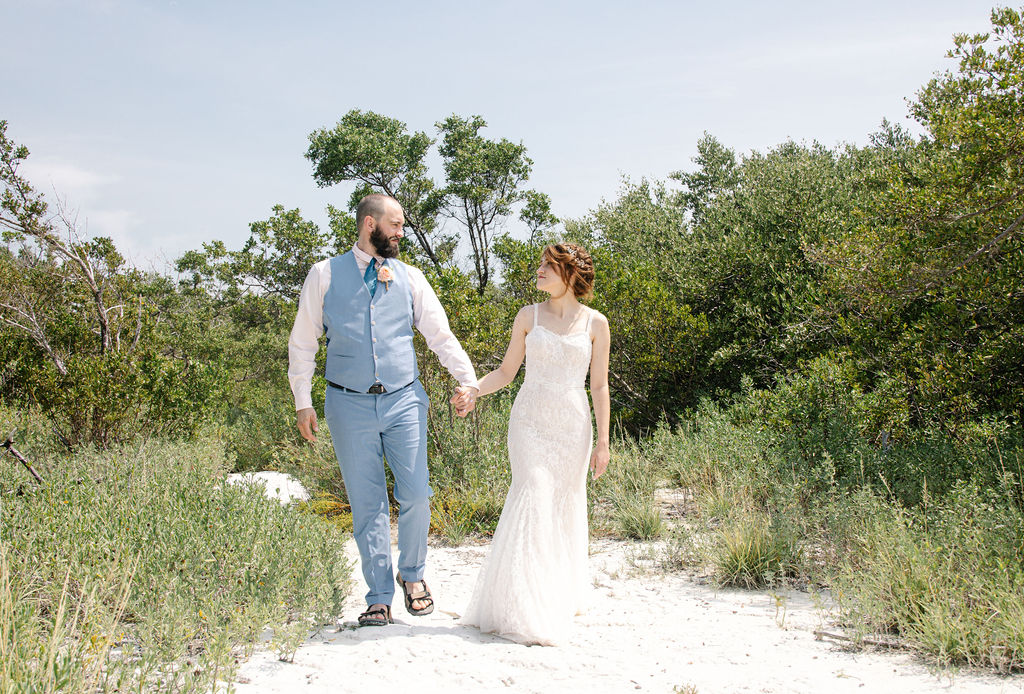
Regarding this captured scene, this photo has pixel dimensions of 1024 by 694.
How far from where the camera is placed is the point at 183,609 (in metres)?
3.79

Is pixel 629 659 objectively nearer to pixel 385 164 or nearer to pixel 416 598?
pixel 416 598

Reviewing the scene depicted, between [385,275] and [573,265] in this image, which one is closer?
[385,275]

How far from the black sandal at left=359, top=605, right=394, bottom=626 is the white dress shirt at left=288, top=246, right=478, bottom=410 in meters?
1.22

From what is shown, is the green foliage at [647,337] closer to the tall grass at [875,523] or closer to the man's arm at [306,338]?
the tall grass at [875,523]

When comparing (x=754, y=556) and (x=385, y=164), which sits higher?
(x=385, y=164)

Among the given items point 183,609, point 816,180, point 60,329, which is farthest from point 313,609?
point 816,180

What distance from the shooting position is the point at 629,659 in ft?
13.7

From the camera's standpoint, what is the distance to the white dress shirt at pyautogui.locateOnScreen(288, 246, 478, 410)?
460 centimetres

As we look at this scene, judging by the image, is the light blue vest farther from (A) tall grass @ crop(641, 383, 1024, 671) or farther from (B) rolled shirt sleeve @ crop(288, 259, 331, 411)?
(A) tall grass @ crop(641, 383, 1024, 671)

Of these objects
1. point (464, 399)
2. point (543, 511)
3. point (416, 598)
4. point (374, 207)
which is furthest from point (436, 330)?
point (416, 598)

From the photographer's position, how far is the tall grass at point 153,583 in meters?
3.29

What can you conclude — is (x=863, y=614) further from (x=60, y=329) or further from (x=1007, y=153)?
(x=60, y=329)

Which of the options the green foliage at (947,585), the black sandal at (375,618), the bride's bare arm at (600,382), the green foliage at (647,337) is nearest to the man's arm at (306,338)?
the black sandal at (375,618)

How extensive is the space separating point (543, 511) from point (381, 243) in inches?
71.9
